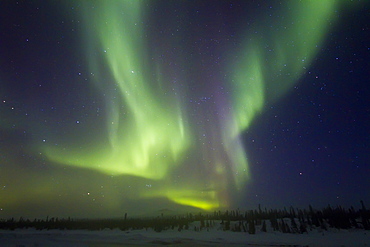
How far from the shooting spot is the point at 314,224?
3428 centimetres

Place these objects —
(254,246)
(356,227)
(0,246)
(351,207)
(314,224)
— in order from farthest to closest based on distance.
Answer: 1. (351,207)
2. (314,224)
3. (356,227)
4. (254,246)
5. (0,246)

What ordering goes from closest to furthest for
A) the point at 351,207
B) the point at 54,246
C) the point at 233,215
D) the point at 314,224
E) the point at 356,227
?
the point at 54,246 → the point at 356,227 → the point at 314,224 → the point at 351,207 → the point at 233,215

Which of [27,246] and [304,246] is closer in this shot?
[27,246]

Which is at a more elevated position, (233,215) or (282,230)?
(233,215)

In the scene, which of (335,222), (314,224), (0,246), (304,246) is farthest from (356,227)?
(0,246)

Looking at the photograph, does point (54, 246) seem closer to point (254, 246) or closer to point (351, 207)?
point (254, 246)

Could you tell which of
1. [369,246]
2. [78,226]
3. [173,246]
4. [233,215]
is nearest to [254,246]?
[173,246]

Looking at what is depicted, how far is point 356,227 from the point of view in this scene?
31078mm

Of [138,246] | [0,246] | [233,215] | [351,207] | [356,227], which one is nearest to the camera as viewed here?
[0,246]

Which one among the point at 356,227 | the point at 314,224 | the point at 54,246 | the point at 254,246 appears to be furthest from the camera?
the point at 314,224

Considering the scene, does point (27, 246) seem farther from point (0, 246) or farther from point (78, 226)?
point (78, 226)

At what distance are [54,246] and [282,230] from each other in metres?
28.6

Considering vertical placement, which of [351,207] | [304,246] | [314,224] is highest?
[351,207]

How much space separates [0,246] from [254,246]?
1896 cm
